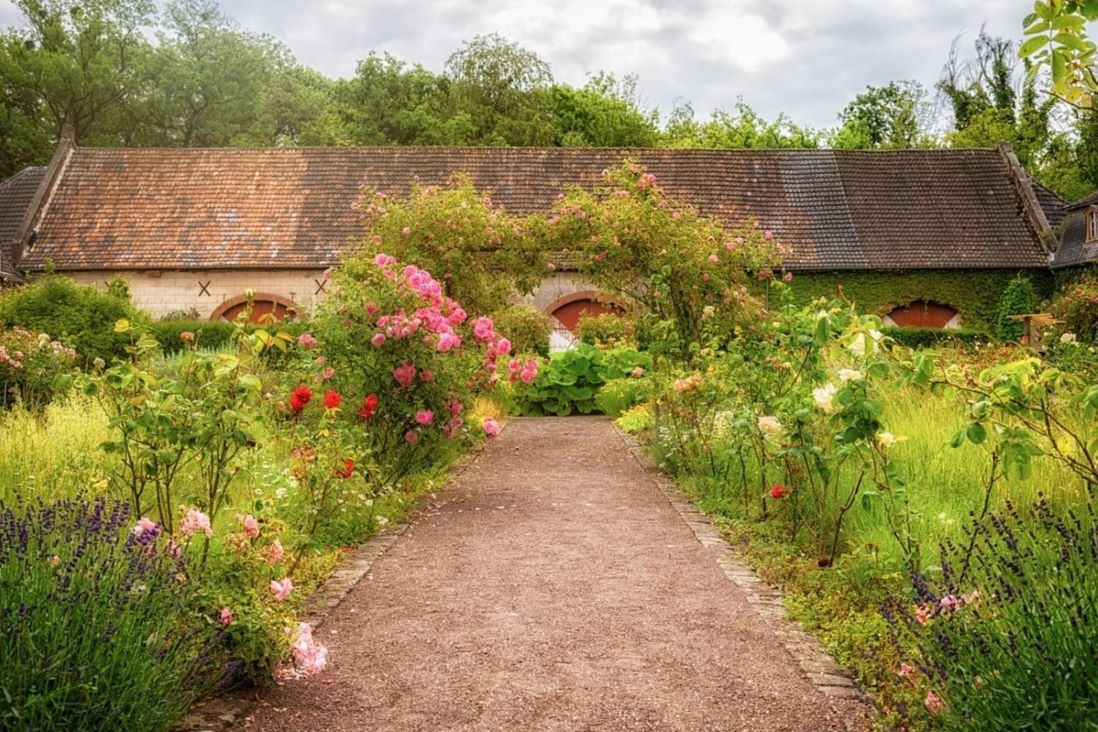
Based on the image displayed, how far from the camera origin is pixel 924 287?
990 inches

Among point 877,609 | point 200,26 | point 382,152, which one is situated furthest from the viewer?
point 200,26

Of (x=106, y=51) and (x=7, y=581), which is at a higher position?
(x=106, y=51)

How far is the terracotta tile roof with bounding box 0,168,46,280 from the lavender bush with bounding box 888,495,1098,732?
2485cm

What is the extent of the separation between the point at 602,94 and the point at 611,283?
29.3m

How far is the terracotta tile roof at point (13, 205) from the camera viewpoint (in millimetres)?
25203

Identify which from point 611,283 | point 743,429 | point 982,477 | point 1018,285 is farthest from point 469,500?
point 1018,285

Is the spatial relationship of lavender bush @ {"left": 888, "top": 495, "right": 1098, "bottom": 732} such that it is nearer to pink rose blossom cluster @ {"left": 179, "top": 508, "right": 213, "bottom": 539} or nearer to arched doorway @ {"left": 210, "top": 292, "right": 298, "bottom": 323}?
pink rose blossom cluster @ {"left": 179, "top": 508, "right": 213, "bottom": 539}

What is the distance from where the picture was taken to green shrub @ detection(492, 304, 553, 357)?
21094 millimetres

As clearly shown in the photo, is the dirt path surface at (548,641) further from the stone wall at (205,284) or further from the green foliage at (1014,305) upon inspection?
the green foliage at (1014,305)

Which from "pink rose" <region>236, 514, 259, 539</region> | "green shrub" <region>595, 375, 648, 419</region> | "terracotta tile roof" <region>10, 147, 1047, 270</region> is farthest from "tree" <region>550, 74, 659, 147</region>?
"pink rose" <region>236, 514, 259, 539</region>

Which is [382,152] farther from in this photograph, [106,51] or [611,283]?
[106,51]

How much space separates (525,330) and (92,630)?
18.4m

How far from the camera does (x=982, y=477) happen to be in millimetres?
6711

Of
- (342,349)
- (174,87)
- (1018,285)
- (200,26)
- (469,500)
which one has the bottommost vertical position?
(469,500)
